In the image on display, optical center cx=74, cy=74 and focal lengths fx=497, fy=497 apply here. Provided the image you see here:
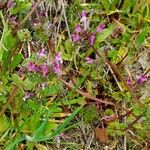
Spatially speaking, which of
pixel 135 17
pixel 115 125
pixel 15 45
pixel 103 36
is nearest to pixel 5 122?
pixel 15 45

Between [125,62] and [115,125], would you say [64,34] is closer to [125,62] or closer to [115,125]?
[125,62]

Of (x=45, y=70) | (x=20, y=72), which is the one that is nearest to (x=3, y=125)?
(x=20, y=72)

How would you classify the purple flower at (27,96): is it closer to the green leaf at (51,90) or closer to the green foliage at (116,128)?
the green leaf at (51,90)

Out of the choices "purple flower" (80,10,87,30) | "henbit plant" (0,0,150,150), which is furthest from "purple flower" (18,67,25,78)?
"purple flower" (80,10,87,30)

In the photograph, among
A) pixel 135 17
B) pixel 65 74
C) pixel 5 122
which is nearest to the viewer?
pixel 5 122

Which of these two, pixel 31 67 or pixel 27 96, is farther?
pixel 27 96

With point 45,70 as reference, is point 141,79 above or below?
below

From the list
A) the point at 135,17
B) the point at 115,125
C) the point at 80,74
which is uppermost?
the point at 135,17

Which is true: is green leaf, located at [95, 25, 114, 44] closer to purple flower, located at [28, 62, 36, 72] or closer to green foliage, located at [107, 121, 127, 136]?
green foliage, located at [107, 121, 127, 136]

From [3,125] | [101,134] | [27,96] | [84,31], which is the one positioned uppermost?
[84,31]

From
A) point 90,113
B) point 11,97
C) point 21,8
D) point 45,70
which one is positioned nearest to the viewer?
point 45,70

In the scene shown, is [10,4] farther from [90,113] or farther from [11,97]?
[90,113]
